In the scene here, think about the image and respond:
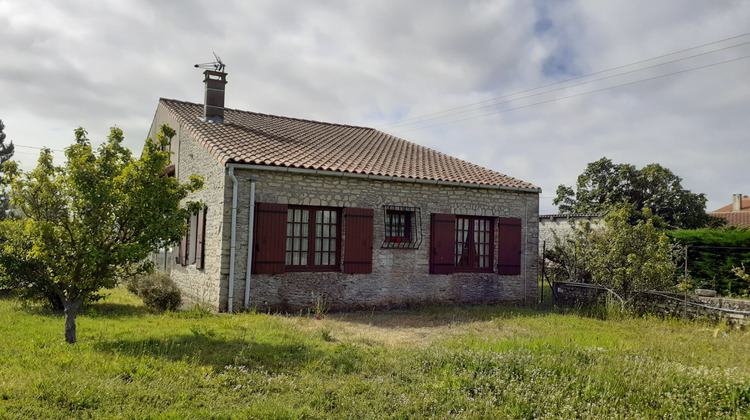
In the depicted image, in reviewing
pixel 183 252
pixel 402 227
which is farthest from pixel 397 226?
pixel 183 252

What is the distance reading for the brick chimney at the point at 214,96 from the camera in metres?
12.6

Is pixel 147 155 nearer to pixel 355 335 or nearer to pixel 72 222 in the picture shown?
pixel 72 222

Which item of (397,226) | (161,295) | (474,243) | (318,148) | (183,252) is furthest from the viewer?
(474,243)

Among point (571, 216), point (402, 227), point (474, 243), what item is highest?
point (571, 216)

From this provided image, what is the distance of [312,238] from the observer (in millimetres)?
10289

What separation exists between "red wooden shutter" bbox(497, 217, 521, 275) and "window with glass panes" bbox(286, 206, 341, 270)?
4247 millimetres

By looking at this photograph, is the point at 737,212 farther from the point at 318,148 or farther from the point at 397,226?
the point at 318,148

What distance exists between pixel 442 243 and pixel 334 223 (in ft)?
8.74

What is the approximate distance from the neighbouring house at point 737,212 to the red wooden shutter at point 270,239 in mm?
25189

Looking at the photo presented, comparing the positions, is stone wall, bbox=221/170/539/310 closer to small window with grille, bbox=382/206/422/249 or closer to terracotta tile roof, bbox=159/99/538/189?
small window with grille, bbox=382/206/422/249

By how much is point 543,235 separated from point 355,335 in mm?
13092

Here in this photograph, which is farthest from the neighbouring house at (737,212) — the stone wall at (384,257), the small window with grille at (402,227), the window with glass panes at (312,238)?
the window with glass panes at (312,238)

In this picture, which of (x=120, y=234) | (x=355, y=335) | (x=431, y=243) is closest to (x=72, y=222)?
(x=120, y=234)

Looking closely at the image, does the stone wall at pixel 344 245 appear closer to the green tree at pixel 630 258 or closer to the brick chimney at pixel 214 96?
the brick chimney at pixel 214 96
